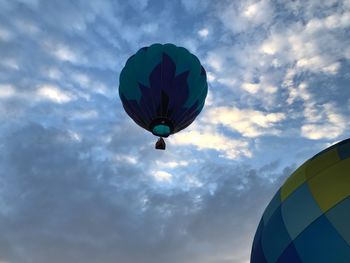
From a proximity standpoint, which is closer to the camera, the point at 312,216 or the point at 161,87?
the point at 312,216

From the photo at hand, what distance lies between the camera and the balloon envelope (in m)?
21.6

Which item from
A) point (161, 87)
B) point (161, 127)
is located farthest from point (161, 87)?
point (161, 127)

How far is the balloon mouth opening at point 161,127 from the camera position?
2175 centimetres

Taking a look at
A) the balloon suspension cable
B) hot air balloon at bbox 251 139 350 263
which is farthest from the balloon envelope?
hot air balloon at bbox 251 139 350 263

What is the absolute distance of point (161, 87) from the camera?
21672 millimetres

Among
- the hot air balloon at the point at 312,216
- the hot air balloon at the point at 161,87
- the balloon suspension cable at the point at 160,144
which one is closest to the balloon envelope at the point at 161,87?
the hot air balloon at the point at 161,87

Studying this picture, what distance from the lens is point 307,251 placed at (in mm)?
7875

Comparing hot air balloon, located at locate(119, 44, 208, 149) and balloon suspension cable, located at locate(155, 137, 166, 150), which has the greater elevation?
hot air balloon, located at locate(119, 44, 208, 149)

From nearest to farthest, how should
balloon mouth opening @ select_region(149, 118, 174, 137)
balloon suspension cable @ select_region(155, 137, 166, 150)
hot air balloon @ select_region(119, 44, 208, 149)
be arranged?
hot air balloon @ select_region(119, 44, 208, 149) → balloon mouth opening @ select_region(149, 118, 174, 137) → balloon suspension cable @ select_region(155, 137, 166, 150)

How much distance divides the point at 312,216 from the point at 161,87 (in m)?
14.4

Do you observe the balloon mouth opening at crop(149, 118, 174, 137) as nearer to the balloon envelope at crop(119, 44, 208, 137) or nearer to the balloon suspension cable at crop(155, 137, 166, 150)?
the balloon envelope at crop(119, 44, 208, 137)

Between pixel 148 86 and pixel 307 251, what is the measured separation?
14.9m

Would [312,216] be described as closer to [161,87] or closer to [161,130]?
[161,130]

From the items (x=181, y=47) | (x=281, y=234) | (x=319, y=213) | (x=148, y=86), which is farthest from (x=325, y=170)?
(x=181, y=47)
